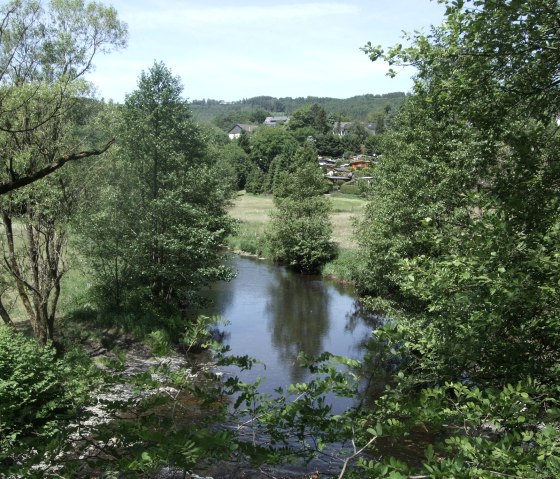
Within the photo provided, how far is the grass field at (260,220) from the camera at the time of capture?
3934 cm

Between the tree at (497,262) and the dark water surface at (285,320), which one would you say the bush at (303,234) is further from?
the tree at (497,262)

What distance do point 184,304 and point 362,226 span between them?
30.3ft

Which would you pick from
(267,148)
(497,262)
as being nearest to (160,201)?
(497,262)

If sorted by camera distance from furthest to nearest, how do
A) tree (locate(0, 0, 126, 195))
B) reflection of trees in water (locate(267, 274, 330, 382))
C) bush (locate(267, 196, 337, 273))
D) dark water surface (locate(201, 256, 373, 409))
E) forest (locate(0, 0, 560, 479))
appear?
bush (locate(267, 196, 337, 273))
reflection of trees in water (locate(267, 274, 330, 382))
dark water surface (locate(201, 256, 373, 409))
tree (locate(0, 0, 126, 195))
forest (locate(0, 0, 560, 479))

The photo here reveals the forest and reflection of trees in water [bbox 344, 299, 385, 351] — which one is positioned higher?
the forest

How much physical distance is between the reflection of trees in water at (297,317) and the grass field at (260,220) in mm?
3987

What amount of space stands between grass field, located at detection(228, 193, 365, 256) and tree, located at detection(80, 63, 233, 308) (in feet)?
18.9

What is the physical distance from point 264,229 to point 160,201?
23.5 m

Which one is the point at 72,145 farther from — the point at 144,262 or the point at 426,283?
the point at 426,283

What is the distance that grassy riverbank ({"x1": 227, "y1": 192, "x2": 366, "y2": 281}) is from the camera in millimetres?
33156

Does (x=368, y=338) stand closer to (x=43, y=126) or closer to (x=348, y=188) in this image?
(x=43, y=126)

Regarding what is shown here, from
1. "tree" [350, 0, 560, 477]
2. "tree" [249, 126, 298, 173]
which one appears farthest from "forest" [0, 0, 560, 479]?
"tree" [249, 126, 298, 173]

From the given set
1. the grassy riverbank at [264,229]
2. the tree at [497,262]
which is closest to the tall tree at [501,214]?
the tree at [497,262]

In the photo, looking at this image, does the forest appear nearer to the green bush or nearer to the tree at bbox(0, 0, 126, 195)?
the tree at bbox(0, 0, 126, 195)
